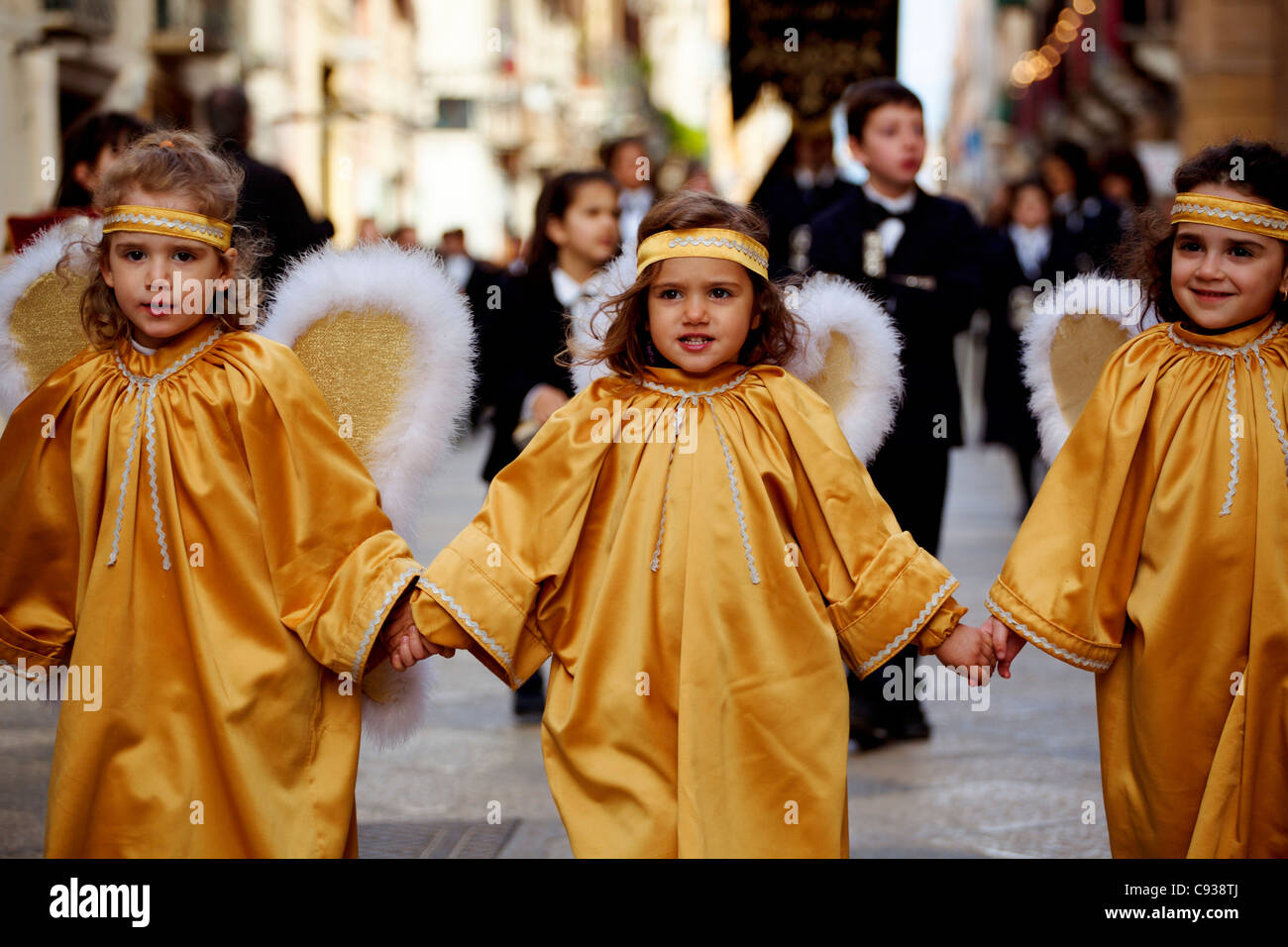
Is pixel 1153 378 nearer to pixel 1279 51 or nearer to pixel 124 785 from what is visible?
pixel 124 785

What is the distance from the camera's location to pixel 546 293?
5.80 m

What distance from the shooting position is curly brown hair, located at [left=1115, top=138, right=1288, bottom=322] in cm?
344

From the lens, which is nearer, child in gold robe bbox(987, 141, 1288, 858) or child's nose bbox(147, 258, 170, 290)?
child in gold robe bbox(987, 141, 1288, 858)

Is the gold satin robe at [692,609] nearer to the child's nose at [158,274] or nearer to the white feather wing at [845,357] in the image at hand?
the white feather wing at [845,357]

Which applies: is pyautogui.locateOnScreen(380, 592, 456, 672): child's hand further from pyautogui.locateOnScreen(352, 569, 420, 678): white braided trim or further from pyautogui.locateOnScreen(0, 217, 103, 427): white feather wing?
pyautogui.locateOnScreen(0, 217, 103, 427): white feather wing

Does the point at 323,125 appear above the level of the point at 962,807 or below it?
above

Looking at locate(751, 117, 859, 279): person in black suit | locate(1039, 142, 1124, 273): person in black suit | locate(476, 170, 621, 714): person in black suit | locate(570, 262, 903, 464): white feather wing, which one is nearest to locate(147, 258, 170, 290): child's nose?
locate(570, 262, 903, 464): white feather wing

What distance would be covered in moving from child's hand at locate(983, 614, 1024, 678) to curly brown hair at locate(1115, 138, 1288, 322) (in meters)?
0.83

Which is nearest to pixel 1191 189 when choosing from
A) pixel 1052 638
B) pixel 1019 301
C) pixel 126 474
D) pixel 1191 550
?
pixel 1191 550

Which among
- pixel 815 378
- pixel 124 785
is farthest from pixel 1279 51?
pixel 124 785

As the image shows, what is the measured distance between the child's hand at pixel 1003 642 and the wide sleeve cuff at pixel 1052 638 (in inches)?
0.7
